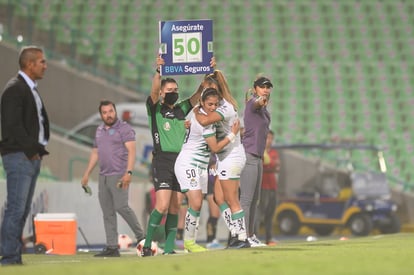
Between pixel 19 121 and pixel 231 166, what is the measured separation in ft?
9.86

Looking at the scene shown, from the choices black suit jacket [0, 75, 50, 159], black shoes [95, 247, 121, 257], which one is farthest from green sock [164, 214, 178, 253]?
black suit jacket [0, 75, 50, 159]

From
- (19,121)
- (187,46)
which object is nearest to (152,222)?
(187,46)

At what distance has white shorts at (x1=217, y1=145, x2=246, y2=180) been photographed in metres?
12.1

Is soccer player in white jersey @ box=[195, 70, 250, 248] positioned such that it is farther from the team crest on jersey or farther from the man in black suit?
the man in black suit

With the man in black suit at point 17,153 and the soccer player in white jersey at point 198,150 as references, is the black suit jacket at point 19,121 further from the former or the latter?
the soccer player in white jersey at point 198,150

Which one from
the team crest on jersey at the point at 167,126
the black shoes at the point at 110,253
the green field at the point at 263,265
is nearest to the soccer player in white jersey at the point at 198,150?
the team crest on jersey at the point at 167,126

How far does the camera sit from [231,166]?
12062 mm

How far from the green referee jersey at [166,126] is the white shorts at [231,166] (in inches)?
21.4

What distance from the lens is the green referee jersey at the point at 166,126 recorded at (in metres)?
12.2

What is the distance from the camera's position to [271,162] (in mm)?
18125

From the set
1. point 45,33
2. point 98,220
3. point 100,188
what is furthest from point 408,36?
point 100,188

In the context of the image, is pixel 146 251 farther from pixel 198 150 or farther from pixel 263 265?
pixel 263 265

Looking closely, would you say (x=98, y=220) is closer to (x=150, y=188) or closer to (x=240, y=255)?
(x=150, y=188)

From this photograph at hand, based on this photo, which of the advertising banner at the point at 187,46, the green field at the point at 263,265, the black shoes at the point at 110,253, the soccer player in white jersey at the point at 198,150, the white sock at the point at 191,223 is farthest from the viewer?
the black shoes at the point at 110,253
